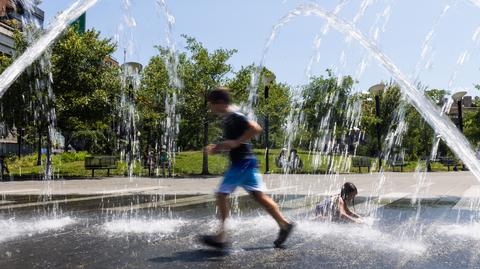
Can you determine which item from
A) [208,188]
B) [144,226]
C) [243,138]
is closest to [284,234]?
[243,138]

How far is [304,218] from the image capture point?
7.44 metres

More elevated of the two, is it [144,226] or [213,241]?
[213,241]

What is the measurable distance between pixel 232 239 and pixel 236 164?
3.50 ft

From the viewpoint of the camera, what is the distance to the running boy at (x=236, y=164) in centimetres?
481

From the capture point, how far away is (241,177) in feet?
16.0

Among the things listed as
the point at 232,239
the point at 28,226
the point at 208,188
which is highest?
the point at 232,239

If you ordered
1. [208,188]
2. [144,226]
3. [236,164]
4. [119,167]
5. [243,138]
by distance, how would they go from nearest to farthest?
[243,138] → [236,164] → [144,226] → [208,188] → [119,167]

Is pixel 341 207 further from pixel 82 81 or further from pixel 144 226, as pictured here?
pixel 82 81

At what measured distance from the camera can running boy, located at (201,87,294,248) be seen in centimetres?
481

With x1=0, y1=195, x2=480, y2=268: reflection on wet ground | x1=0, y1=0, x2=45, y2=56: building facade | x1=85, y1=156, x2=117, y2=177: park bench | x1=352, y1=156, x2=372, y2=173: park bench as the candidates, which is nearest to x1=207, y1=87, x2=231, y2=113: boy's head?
x1=0, y1=195, x2=480, y2=268: reflection on wet ground

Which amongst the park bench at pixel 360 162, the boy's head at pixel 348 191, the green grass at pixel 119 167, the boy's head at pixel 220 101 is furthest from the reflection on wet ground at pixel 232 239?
the park bench at pixel 360 162

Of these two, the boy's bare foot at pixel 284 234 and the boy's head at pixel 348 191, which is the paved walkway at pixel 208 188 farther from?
the boy's bare foot at pixel 284 234

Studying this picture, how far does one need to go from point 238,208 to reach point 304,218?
6.90 feet

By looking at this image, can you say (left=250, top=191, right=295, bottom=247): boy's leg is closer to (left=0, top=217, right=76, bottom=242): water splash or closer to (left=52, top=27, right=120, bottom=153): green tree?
(left=0, top=217, right=76, bottom=242): water splash
